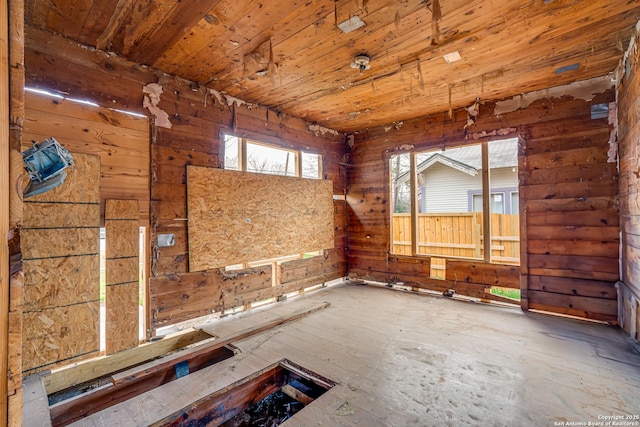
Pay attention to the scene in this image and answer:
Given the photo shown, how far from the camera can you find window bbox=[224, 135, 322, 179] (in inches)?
152

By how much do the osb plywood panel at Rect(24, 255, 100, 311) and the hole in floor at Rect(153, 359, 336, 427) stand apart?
141 centimetres

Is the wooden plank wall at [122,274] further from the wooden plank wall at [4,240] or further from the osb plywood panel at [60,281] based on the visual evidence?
the wooden plank wall at [4,240]

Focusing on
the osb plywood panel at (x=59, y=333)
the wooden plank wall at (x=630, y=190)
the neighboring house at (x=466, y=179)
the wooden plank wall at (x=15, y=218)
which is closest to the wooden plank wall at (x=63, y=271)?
the osb plywood panel at (x=59, y=333)

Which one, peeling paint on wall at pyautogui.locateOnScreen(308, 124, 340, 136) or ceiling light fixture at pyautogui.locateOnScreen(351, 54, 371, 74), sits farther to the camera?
peeling paint on wall at pyautogui.locateOnScreen(308, 124, 340, 136)

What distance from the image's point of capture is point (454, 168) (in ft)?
25.9

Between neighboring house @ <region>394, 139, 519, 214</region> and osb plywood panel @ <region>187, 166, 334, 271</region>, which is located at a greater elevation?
neighboring house @ <region>394, 139, 519, 214</region>

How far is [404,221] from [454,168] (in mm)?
2656

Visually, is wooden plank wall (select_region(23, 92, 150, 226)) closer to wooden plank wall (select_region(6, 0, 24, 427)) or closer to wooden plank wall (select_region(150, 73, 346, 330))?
wooden plank wall (select_region(150, 73, 346, 330))

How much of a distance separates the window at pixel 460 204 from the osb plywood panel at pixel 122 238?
12.5ft

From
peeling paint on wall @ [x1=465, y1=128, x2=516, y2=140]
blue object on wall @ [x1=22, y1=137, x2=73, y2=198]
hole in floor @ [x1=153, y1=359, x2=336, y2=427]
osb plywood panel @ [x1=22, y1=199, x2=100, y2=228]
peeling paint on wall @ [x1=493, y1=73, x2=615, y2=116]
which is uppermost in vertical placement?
peeling paint on wall @ [x1=493, y1=73, x2=615, y2=116]

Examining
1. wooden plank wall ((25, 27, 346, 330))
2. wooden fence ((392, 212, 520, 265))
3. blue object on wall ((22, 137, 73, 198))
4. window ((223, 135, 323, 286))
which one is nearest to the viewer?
blue object on wall ((22, 137, 73, 198))

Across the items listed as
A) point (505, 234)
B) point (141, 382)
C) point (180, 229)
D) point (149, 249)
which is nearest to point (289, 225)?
point (180, 229)

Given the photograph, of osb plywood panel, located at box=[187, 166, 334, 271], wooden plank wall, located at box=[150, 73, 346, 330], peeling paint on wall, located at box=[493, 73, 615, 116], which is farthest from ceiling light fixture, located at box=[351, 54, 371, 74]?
peeling paint on wall, located at box=[493, 73, 615, 116]

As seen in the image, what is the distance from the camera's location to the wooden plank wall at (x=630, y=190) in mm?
2562
